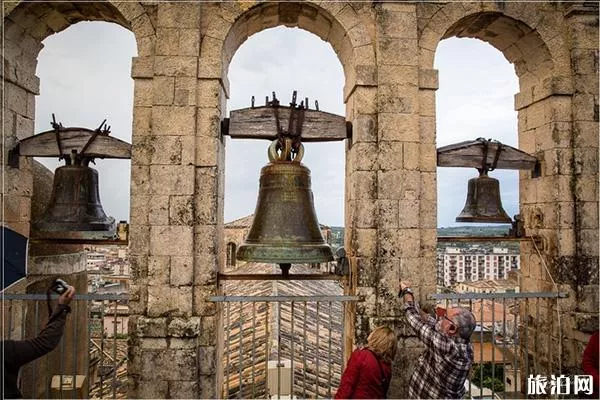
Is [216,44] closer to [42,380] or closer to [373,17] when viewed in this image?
[373,17]

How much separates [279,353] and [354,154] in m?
2.08

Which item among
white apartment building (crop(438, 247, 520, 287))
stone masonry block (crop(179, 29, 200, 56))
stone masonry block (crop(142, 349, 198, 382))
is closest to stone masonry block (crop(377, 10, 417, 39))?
stone masonry block (crop(179, 29, 200, 56))

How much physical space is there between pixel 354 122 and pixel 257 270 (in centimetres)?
931

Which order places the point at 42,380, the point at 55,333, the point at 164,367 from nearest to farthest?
the point at 55,333, the point at 164,367, the point at 42,380

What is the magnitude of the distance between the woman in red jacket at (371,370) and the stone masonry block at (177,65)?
3.08m

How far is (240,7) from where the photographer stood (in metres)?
4.50

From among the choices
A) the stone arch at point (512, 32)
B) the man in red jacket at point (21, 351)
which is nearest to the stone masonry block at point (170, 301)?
the man in red jacket at point (21, 351)

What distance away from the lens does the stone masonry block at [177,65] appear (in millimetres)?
4383

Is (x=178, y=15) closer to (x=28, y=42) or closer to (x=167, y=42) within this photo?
(x=167, y=42)

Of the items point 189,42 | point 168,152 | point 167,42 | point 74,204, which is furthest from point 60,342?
point 189,42

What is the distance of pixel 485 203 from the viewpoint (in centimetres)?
504

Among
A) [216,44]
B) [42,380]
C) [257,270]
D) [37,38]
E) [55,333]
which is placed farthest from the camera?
[257,270]

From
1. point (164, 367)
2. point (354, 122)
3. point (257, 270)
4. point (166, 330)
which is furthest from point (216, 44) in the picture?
point (257, 270)

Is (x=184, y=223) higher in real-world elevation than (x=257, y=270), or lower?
higher
